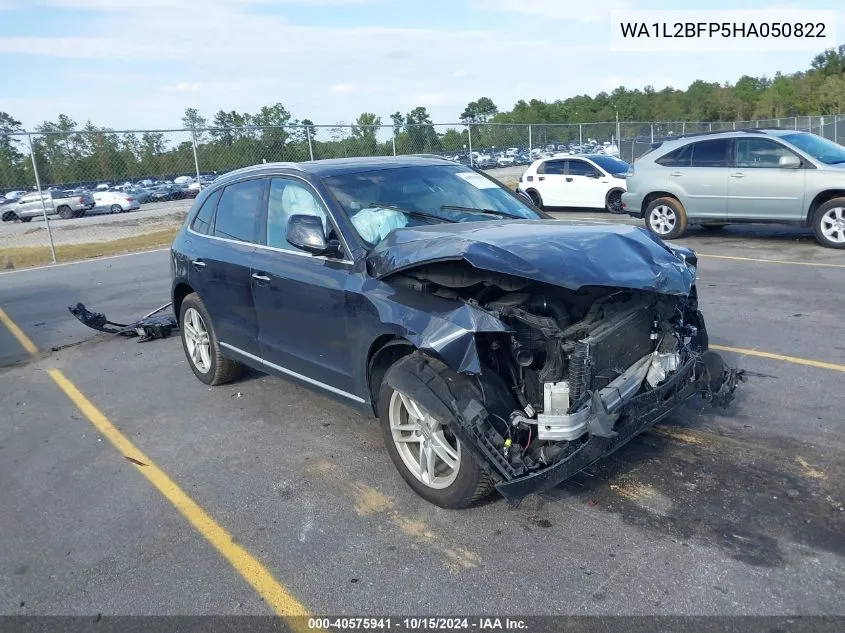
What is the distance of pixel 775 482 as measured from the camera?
3.76 metres

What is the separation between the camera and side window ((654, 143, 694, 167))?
12.0m

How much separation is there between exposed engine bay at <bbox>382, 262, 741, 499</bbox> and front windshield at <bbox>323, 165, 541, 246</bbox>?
0.77 metres

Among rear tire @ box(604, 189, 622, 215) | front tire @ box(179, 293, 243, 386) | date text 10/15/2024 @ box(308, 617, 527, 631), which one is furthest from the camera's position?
rear tire @ box(604, 189, 622, 215)

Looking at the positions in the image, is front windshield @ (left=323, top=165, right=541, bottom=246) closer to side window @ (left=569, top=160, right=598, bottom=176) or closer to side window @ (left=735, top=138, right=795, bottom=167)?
side window @ (left=735, top=138, right=795, bottom=167)

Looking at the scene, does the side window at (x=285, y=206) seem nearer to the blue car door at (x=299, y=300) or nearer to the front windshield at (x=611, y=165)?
the blue car door at (x=299, y=300)

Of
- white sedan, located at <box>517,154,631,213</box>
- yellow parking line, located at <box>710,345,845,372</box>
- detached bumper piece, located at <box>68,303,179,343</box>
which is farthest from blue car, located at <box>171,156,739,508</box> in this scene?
white sedan, located at <box>517,154,631,213</box>

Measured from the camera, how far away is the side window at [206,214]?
18.7 feet

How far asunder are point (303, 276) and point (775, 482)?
2.93 metres

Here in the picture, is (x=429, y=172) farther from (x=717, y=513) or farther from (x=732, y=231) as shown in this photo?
(x=732, y=231)

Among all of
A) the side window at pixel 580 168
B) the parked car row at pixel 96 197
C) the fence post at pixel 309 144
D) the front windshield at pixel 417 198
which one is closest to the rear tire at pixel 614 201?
the side window at pixel 580 168

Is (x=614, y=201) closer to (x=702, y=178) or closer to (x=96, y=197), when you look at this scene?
(x=702, y=178)

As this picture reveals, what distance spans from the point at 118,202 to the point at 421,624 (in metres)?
28.6

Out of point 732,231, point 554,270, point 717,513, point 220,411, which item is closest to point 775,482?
point 717,513

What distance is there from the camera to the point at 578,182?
682 inches
